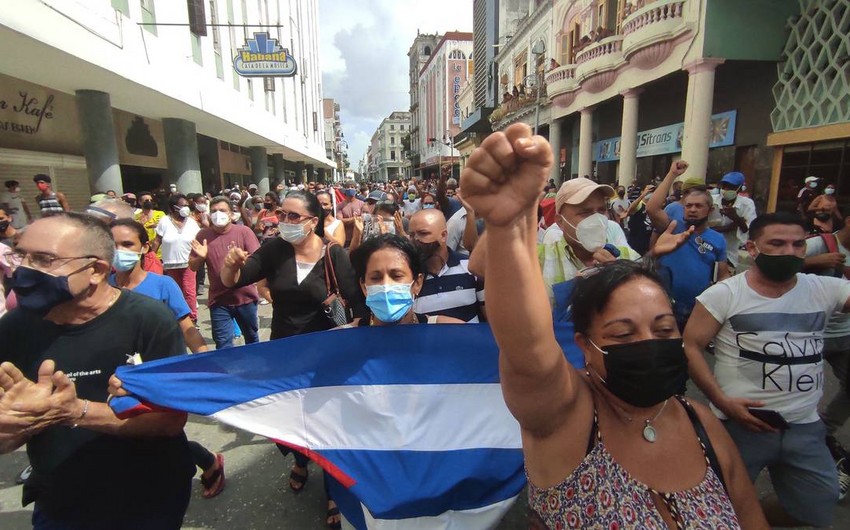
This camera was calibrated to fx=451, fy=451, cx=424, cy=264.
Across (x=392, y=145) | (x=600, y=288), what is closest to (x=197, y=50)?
(x=600, y=288)

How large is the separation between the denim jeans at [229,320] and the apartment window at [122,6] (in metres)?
7.54

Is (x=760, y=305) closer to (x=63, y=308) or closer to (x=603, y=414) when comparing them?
(x=603, y=414)

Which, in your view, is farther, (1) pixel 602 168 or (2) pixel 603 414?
(1) pixel 602 168

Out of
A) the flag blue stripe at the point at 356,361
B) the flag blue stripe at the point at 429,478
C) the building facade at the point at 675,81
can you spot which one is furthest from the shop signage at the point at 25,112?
the building facade at the point at 675,81

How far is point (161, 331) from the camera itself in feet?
5.91

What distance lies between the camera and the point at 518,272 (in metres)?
1.02

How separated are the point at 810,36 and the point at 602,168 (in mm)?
9523

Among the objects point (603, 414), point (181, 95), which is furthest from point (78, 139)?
point (603, 414)

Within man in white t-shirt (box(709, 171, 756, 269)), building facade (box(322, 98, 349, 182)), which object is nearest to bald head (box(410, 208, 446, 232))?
man in white t-shirt (box(709, 171, 756, 269))

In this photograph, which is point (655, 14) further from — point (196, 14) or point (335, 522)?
point (335, 522)

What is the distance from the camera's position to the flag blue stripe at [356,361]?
2104 mm

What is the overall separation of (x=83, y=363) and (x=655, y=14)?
13.7 metres

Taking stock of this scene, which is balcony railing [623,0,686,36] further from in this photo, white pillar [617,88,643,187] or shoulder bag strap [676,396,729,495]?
shoulder bag strap [676,396,729,495]

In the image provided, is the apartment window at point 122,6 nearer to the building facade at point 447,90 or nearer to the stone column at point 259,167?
the stone column at point 259,167
